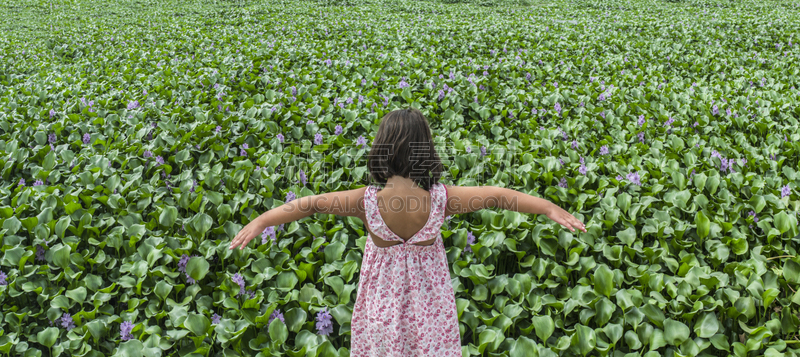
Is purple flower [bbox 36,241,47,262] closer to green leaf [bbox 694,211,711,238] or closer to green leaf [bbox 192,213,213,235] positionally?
green leaf [bbox 192,213,213,235]

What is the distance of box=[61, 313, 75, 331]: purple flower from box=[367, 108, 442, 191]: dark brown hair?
194cm

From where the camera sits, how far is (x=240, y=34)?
991 centimetres

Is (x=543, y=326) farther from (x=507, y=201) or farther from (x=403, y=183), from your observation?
(x=403, y=183)

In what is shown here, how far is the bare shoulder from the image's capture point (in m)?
1.80

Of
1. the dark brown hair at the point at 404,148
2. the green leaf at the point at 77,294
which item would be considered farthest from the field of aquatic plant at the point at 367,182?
the dark brown hair at the point at 404,148

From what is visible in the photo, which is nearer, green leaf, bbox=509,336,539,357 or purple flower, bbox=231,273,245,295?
green leaf, bbox=509,336,539,357

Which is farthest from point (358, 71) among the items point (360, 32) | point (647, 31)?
point (647, 31)

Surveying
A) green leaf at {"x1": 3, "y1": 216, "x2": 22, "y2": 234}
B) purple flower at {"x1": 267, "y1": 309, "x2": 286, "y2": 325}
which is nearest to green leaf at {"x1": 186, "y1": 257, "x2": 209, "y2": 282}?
purple flower at {"x1": 267, "y1": 309, "x2": 286, "y2": 325}

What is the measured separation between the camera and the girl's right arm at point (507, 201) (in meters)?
1.79

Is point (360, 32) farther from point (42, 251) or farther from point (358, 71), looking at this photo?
point (42, 251)

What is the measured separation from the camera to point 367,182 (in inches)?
154

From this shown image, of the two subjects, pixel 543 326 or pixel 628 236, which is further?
pixel 628 236

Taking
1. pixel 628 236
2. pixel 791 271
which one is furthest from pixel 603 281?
pixel 791 271

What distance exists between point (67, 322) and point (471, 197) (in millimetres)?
2228
